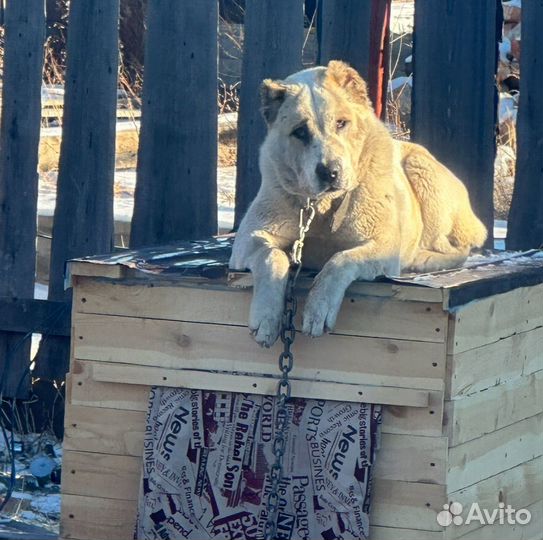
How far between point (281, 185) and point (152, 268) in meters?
0.55

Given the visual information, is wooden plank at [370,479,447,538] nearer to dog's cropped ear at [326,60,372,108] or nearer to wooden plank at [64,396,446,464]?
wooden plank at [64,396,446,464]

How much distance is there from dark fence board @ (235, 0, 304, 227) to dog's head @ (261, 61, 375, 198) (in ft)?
3.30

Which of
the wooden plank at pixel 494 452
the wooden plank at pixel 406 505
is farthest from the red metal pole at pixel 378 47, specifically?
the wooden plank at pixel 406 505

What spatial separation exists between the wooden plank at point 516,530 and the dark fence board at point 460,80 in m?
1.57

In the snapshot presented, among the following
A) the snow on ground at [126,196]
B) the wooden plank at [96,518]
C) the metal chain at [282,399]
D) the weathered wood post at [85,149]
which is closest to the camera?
the metal chain at [282,399]

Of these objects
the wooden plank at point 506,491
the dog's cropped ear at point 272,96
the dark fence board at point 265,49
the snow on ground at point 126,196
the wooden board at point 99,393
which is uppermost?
the dark fence board at point 265,49

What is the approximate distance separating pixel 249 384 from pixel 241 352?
4.2 inches

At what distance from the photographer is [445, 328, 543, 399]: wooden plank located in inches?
127

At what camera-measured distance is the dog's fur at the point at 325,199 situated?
326cm

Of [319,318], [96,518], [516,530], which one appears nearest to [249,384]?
[319,318]

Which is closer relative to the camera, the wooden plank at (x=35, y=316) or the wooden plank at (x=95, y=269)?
the wooden plank at (x=95, y=269)

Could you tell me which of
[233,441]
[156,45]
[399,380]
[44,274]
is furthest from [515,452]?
[44,274]

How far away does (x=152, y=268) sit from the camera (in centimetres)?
355

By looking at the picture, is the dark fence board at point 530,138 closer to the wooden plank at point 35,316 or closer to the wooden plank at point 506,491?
the wooden plank at point 506,491
